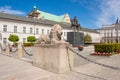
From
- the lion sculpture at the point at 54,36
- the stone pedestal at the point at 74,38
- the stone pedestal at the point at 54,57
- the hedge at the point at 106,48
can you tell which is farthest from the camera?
the stone pedestal at the point at 74,38

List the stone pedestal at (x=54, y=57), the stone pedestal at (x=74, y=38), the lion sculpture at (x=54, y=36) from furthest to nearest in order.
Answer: the stone pedestal at (x=74, y=38), the lion sculpture at (x=54, y=36), the stone pedestal at (x=54, y=57)

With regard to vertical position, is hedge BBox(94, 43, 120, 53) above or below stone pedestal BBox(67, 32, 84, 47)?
below

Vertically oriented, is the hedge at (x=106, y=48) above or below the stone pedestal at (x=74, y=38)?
below

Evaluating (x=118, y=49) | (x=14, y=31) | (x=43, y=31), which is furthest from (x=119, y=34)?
(x=118, y=49)

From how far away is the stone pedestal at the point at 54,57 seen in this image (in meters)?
6.56

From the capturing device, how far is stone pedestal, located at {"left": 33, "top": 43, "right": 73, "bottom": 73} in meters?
6.56

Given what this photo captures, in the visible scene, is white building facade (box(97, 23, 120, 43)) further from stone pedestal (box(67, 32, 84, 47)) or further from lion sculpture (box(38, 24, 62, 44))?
lion sculpture (box(38, 24, 62, 44))

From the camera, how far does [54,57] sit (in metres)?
6.74

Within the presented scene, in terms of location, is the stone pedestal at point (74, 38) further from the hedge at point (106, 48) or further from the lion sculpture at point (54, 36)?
the lion sculpture at point (54, 36)

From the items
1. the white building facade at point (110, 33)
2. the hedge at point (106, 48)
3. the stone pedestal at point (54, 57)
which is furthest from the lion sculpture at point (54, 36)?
the white building facade at point (110, 33)

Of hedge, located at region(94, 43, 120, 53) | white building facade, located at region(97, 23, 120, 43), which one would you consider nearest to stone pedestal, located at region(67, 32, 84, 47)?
hedge, located at region(94, 43, 120, 53)

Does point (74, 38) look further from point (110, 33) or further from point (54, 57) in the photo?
point (110, 33)

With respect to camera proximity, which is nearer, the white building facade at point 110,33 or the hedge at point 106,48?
the hedge at point 106,48

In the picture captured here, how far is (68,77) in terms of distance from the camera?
611cm
